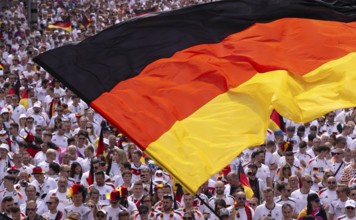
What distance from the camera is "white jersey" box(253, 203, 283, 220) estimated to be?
14.9 metres

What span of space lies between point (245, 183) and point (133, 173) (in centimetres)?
189

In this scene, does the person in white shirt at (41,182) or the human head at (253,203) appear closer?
the human head at (253,203)

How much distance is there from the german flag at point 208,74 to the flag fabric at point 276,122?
7.75 meters

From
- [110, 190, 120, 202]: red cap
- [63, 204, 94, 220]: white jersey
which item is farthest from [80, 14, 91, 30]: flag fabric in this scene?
[63, 204, 94, 220]: white jersey

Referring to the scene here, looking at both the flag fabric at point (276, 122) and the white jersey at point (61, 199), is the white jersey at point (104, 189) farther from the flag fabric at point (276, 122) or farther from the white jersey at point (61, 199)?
the flag fabric at point (276, 122)

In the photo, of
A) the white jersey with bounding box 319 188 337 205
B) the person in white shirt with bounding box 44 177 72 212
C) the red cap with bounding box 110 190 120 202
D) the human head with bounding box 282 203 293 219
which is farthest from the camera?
the white jersey with bounding box 319 188 337 205

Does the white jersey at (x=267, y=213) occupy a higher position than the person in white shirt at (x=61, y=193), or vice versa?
the person in white shirt at (x=61, y=193)

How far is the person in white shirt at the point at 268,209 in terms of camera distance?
49.1 ft

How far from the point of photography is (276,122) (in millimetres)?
19766

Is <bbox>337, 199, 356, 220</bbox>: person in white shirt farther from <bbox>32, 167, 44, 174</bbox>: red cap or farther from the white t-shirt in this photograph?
<bbox>32, 167, 44, 174</bbox>: red cap

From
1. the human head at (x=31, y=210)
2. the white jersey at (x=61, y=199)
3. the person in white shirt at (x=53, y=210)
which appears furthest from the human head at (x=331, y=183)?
the human head at (x=31, y=210)

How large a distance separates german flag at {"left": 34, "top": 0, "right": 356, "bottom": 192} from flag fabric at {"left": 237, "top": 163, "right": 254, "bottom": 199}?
4884mm

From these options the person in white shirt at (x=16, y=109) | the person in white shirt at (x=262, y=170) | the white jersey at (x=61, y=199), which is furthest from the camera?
the person in white shirt at (x=16, y=109)

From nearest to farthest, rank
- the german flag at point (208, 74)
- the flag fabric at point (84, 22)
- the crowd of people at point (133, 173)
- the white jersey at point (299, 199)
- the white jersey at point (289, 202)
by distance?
the german flag at point (208, 74)
the crowd of people at point (133, 173)
the white jersey at point (289, 202)
the white jersey at point (299, 199)
the flag fabric at point (84, 22)
